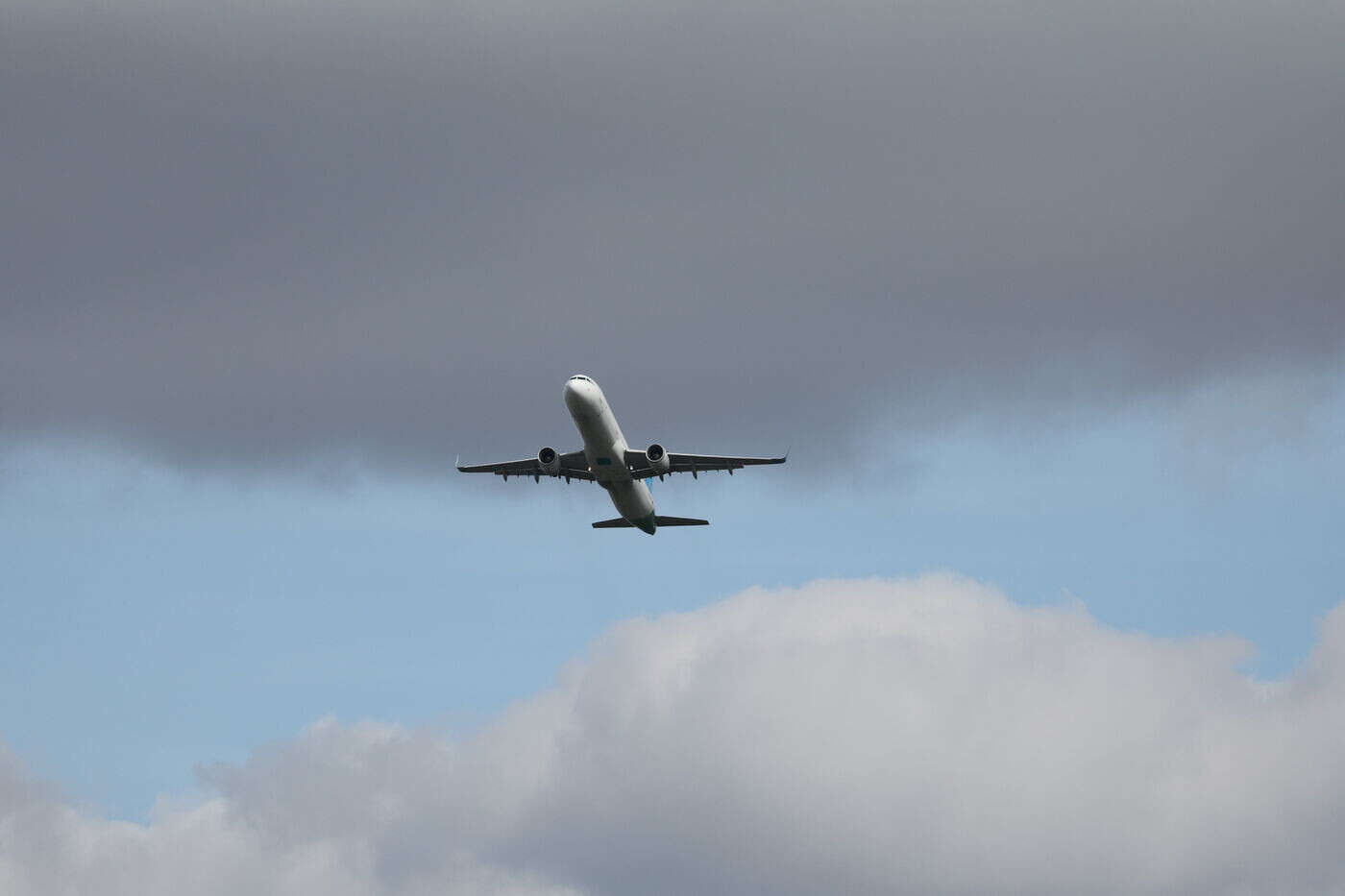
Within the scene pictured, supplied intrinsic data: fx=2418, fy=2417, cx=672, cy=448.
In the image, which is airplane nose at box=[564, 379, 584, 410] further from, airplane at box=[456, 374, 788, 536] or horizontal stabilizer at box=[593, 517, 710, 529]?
horizontal stabilizer at box=[593, 517, 710, 529]

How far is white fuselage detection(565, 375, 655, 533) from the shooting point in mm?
138500

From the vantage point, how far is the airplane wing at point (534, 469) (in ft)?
493

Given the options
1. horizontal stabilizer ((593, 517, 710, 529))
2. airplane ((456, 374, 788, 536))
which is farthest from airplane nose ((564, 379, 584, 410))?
horizontal stabilizer ((593, 517, 710, 529))

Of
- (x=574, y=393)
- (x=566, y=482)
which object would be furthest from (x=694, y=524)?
(x=574, y=393)

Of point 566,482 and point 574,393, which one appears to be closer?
point 574,393

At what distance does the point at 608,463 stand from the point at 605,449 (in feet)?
7.09

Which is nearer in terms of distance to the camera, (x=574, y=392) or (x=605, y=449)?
(x=574, y=392)

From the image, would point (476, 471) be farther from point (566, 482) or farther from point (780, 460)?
point (780, 460)

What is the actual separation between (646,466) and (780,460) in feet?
28.2

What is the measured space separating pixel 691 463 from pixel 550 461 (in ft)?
29.1

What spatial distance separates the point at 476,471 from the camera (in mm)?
157625

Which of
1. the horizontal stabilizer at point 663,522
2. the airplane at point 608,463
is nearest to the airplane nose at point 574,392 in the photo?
the airplane at point 608,463

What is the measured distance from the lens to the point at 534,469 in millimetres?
156000

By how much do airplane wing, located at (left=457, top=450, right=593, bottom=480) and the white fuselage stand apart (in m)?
1.59
